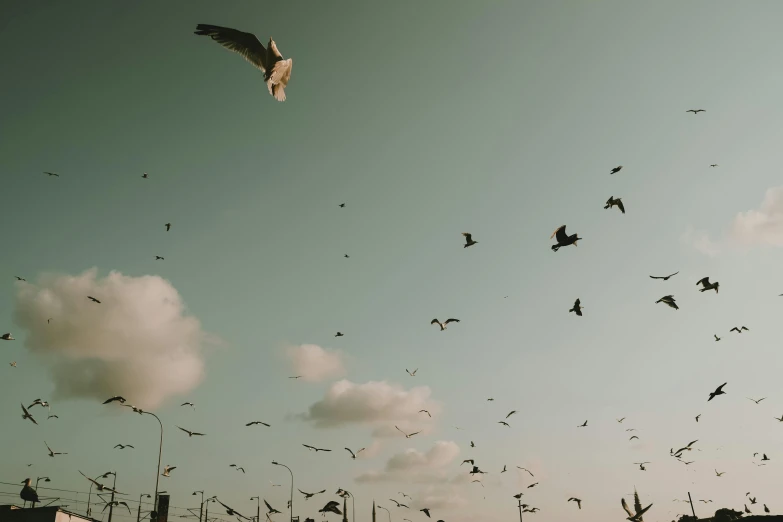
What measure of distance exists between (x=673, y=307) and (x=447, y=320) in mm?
11770

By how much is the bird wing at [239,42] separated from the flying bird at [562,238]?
11672mm

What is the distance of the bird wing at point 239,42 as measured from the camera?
12.6 m

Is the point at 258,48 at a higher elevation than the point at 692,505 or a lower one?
higher

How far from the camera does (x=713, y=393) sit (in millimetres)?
21281

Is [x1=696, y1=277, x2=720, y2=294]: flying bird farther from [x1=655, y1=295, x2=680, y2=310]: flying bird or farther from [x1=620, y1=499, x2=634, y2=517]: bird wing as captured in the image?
[x1=620, y1=499, x2=634, y2=517]: bird wing

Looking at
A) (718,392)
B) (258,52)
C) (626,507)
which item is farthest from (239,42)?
(718,392)

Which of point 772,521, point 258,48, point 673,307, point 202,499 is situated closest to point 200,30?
point 258,48

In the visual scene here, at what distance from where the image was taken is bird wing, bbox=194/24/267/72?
12.6 meters

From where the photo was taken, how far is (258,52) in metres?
13.1

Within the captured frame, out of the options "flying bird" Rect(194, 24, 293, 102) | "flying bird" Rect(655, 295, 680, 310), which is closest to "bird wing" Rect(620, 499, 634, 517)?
"flying bird" Rect(655, 295, 680, 310)

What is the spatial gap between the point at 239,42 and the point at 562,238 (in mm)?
12832

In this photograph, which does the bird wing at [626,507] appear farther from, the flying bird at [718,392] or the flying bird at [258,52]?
the flying bird at [258,52]

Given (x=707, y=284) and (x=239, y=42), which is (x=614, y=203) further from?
(x=239, y=42)

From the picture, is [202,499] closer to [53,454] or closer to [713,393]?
[53,454]
